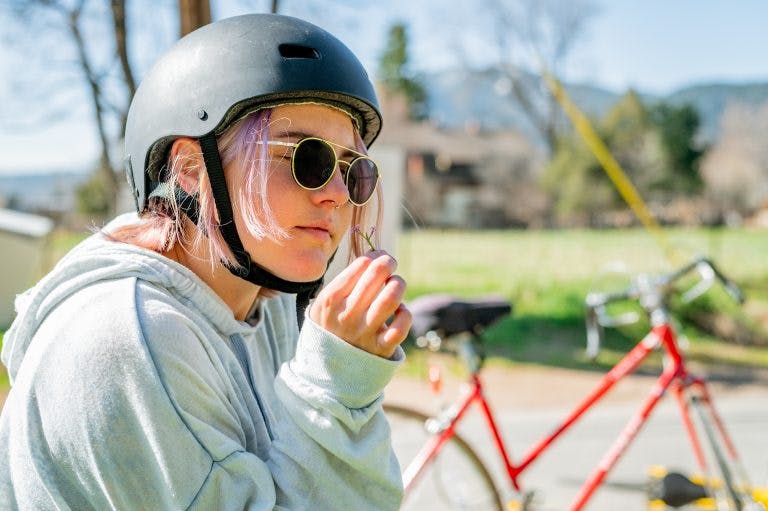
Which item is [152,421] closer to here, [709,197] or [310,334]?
[310,334]

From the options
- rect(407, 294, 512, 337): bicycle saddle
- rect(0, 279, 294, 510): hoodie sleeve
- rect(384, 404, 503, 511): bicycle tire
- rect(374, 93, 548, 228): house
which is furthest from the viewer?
rect(374, 93, 548, 228): house

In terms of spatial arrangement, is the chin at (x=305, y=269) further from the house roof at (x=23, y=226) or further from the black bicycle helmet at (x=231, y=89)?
the house roof at (x=23, y=226)

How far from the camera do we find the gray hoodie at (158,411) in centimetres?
113

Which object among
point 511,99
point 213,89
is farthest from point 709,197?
point 213,89

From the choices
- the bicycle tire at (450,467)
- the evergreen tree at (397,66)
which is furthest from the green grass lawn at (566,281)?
the evergreen tree at (397,66)

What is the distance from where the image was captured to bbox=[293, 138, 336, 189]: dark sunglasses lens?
1431 mm

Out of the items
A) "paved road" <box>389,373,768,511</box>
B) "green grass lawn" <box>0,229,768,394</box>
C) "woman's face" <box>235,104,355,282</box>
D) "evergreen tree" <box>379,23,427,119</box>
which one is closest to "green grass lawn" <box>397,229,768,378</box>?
"green grass lawn" <box>0,229,768,394</box>

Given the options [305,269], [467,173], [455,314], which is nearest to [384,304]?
[305,269]

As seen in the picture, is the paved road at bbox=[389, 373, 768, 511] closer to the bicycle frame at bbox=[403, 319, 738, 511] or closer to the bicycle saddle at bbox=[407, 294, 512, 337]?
the bicycle frame at bbox=[403, 319, 738, 511]

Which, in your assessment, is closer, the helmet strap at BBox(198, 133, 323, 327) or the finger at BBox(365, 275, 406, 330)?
the finger at BBox(365, 275, 406, 330)

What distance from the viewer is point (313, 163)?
1.44 meters

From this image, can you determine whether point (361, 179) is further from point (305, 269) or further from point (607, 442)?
point (607, 442)

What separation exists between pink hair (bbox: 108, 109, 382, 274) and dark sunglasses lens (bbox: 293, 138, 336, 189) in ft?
0.20

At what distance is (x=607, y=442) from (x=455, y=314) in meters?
2.73
